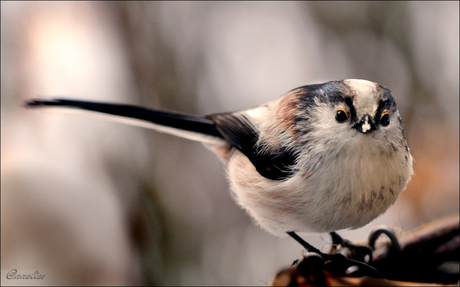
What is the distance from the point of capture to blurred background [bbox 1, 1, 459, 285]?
1817 mm

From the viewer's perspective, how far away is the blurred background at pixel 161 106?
182 centimetres

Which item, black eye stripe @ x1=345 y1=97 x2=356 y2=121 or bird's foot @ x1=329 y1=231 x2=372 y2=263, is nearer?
black eye stripe @ x1=345 y1=97 x2=356 y2=121

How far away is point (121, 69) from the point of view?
2201 millimetres

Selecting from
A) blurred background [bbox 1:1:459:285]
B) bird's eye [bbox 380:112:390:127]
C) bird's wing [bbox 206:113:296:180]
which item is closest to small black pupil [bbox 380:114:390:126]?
bird's eye [bbox 380:112:390:127]

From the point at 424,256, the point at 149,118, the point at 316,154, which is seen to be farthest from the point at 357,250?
the point at 149,118

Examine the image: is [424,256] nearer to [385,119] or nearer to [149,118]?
[385,119]

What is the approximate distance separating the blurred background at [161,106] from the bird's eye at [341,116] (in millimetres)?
1004

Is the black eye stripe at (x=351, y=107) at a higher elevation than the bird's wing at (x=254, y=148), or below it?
higher

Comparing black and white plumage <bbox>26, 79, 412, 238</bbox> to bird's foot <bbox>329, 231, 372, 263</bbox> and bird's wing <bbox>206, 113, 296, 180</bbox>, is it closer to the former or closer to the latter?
bird's wing <bbox>206, 113, 296, 180</bbox>

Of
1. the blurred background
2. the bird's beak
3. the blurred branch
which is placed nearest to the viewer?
the bird's beak

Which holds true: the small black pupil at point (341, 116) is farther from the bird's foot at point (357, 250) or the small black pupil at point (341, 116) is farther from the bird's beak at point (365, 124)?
the bird's foot at point (357, 250)

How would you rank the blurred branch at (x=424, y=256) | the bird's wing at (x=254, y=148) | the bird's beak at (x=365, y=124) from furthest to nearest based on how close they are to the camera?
the blurred branch at (x=424, y=256), the bird's wing at (x=254, y=148), the bird's beak at (x=365, y=124)

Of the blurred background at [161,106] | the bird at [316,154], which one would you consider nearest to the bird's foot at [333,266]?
the bird at [316,154]

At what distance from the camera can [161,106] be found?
7.02 ft
